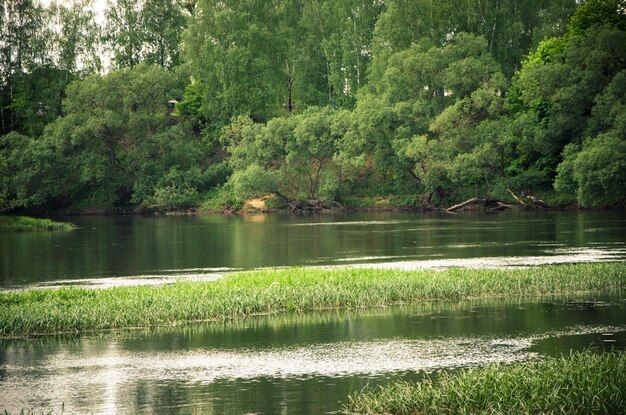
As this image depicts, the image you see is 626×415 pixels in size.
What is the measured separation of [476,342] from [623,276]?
13.6 meters

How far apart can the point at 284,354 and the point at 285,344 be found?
1.38 metres

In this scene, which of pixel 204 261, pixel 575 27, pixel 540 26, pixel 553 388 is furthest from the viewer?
pixel 540 26

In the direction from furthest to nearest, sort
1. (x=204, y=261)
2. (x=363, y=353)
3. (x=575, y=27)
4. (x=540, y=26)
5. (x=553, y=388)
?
(x=540, y=26)
(x=575, y=27)
(x=204, y=261)
(x=363, y=353)
(x=553, y=388)

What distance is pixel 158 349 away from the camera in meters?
29.1

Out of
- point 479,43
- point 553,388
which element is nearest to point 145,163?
point 479,43

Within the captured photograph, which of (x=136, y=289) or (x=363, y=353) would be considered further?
(x=136, y=289)

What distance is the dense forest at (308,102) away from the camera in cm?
9406

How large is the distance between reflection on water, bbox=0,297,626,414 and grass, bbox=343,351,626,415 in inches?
68.8

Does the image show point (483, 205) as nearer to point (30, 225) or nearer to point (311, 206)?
point (311, 206)

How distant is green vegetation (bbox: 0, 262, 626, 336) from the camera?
1302 inches

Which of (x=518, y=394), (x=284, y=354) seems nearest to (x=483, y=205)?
(x=284, y=354)

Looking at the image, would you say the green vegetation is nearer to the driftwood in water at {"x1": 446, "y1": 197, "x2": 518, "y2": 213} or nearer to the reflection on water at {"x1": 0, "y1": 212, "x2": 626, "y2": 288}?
the reflection on water at {"x1": 0, "y1": 212, "x2": 626, "y2": 288}

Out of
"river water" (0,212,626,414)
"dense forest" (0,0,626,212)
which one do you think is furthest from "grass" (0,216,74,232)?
"river water" (0,212,626,414)

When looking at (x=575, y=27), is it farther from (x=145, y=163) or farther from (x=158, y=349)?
(x=158, y=349)
